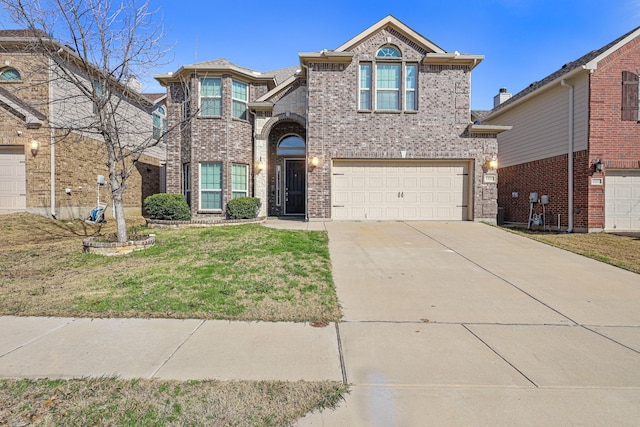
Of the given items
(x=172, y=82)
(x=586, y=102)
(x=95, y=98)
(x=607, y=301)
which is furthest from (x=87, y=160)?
(x=586, y=102)

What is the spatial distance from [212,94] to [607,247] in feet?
45.1

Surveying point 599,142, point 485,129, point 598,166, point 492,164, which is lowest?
point 598,166

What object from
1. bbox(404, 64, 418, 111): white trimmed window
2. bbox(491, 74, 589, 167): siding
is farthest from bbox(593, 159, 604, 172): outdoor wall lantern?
bbox(404, 64, 418, 111): white trimmed window

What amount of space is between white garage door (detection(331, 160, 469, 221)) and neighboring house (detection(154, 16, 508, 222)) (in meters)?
0.04

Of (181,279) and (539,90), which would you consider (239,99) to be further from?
(539,90)

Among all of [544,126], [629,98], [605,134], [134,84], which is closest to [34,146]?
[134,84]

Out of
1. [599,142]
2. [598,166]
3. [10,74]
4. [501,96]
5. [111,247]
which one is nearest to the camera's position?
[111,247]

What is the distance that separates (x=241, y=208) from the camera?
37.8 feet

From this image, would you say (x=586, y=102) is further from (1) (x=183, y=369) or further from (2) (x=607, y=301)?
(1) (x=183, y=369)

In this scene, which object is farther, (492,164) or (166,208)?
(492,164)

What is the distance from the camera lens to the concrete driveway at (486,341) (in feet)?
7.89

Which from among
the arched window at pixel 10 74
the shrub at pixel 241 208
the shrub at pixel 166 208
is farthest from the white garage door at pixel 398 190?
the arched window at pixel 10 74

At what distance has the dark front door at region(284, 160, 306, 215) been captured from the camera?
558 inches

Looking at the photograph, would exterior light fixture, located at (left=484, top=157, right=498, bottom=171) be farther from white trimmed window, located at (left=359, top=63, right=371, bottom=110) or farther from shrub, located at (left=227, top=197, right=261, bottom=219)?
shrub, located at (left=227, top=197, right=261, bottom=219)
